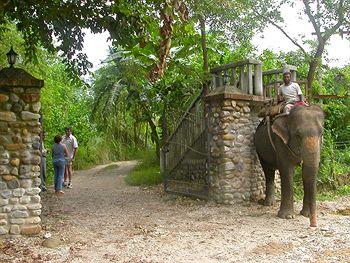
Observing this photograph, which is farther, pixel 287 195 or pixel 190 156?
pixel 190 156

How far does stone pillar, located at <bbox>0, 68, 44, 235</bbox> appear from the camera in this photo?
706 centimetres

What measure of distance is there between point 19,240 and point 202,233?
9.73ft

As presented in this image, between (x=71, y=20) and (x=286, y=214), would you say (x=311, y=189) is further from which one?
(x=71, y=20)

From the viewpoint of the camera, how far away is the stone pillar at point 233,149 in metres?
9.94

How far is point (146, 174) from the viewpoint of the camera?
50.1 ft

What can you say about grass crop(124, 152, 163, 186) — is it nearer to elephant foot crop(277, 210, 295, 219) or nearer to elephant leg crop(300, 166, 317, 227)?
elephant foot crop(277, 210, 295, 219)

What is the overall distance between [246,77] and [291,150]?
104 inches

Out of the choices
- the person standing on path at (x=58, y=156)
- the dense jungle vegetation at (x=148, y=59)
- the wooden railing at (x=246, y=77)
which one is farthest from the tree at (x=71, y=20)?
the person standing on path at (x=58, y=156)

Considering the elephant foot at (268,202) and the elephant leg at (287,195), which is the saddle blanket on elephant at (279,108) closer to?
the elephant leg at (287,195)

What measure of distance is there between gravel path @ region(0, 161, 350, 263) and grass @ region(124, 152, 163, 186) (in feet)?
10.6

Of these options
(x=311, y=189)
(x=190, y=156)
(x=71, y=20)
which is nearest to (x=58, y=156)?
(x=190, y=156)

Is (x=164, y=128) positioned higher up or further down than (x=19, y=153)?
higher up

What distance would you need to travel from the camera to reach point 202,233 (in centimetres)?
745

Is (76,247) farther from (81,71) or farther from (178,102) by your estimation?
(178,102)
